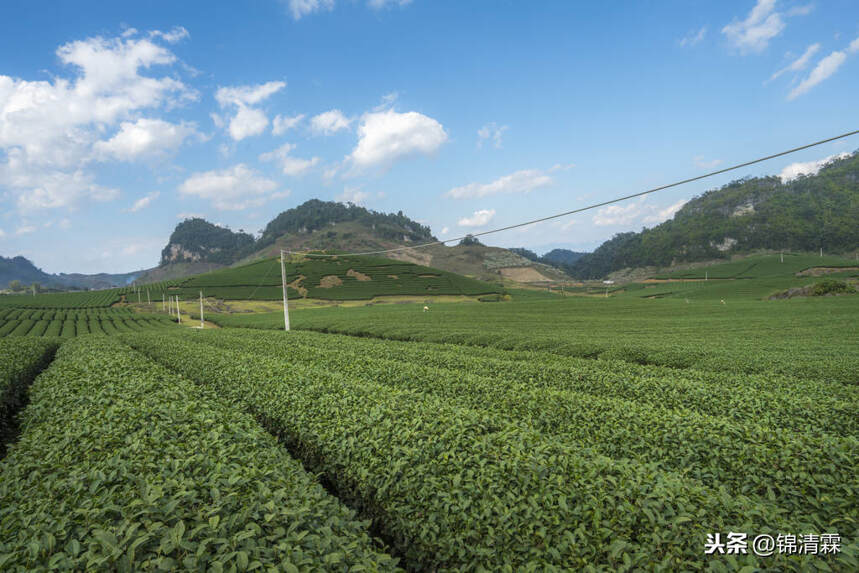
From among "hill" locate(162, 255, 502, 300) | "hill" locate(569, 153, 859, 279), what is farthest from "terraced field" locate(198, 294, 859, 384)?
"hill" locate(569, 153, 859, 279)

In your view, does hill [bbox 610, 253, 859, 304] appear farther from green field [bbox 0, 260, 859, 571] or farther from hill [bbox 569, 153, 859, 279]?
green field [bbox 0, 260, 859, 571]

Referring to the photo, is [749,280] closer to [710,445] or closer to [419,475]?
[710,445]

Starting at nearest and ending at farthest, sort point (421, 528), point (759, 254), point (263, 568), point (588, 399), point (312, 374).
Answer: point (263, 568) → point (421, 528) → point (588, 399) → point (312, 374) → point (759, 254)

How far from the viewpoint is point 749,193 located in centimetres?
17650

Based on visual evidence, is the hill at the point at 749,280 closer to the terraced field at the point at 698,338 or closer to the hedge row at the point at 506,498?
the terraced field at the point at 698,338

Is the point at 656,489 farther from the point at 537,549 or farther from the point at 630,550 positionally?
the point at 537,549

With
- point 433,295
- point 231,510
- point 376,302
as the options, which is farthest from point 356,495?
point 433,295

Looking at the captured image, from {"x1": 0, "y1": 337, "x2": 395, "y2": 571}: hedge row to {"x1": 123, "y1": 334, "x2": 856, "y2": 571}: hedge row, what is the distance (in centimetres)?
68

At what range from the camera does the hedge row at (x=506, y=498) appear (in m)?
3.46

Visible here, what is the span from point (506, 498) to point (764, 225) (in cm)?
18287

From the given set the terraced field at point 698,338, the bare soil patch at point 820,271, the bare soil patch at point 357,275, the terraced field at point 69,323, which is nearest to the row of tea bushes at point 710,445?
the terraced field at point 698,338

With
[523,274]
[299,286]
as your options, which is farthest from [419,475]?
[523,274]

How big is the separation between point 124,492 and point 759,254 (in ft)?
564

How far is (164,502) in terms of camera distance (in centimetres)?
329
